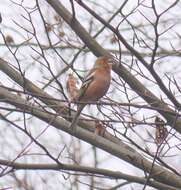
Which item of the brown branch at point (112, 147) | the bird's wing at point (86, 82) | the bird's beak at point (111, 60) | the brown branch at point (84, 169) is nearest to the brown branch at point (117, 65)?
the bird's beak at point (111, 60)

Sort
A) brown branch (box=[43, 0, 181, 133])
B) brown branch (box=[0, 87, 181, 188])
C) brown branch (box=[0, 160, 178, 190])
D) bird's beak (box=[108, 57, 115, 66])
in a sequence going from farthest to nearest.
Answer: bird's beak (box=[108, 57, 115, 66])
brown branch (box=[43, 0, 181, 133])
brown branch (box=[0, 87, 181, 188])
brown branch (box=[0, 160, 178, 190])

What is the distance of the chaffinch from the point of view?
5773 mm

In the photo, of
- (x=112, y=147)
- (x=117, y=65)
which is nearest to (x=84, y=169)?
(x=112, y=147)

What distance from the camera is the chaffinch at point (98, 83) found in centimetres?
577

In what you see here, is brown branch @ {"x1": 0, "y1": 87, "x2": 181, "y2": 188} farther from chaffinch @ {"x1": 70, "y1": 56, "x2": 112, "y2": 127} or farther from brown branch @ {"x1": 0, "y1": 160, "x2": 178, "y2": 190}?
chaffinch @ {"x1": 70, "y1": 56, "x2": 112, "y2": 127}

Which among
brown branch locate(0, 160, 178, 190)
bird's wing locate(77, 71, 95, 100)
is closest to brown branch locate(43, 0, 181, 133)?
bird's wing locate(77, 71, 95, 100)

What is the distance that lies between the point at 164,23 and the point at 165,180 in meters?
4.62

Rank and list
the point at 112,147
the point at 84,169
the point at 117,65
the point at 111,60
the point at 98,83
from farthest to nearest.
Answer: the point at 98,83
the point at 111,60
the point at 117,65
the point at 112,147
the point at 84,169

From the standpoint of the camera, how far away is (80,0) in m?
4.54

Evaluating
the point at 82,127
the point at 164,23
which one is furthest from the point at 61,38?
the point at 164,23

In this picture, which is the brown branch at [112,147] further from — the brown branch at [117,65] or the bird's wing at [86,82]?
the bird's wing at [86,82]

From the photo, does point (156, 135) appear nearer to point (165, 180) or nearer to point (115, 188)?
point (165, 180)

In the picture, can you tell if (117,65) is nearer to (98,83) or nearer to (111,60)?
(111,60)

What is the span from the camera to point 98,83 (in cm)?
582
